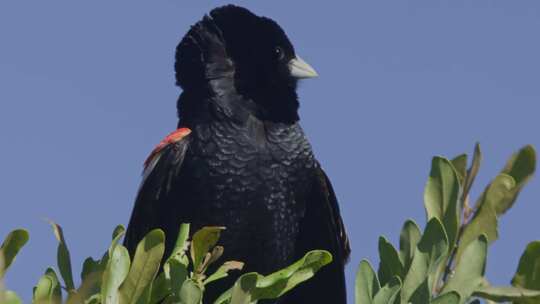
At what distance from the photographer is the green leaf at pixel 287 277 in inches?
113

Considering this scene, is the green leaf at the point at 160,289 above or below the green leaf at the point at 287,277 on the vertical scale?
below

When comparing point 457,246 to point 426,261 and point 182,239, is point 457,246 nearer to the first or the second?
point 426,261

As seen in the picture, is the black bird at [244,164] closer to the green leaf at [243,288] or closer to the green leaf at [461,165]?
the green leaf at [461,165]

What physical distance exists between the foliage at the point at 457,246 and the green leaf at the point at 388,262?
0.03m

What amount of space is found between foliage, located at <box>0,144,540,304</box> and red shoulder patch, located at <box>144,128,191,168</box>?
7.01 feet

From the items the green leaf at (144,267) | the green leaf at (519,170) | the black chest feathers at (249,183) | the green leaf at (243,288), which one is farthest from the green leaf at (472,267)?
the black chest feathers at (249,183)

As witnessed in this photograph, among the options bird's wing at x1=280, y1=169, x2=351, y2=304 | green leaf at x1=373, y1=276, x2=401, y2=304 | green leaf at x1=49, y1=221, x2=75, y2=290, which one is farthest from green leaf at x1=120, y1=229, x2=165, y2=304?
bird's wing at x1=280, y1=169, x2=351, y2=304

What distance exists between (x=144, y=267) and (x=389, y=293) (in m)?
0.57

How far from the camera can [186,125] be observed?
5.32 m

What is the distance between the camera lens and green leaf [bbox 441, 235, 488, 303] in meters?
2.79

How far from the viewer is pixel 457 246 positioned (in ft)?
9.66

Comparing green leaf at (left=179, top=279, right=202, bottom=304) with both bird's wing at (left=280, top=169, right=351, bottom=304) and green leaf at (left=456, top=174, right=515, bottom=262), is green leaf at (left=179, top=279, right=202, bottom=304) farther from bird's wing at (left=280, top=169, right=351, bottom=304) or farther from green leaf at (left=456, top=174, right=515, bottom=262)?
bird's wing at (left=280, top=169, right=351, bottom=304)

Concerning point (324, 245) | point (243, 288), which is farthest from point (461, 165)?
point (324, 245)

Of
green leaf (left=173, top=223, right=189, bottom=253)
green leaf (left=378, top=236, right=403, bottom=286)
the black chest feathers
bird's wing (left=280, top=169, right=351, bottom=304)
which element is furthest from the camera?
bird's wing (left=280, top=169, right=351, bottom=304)
